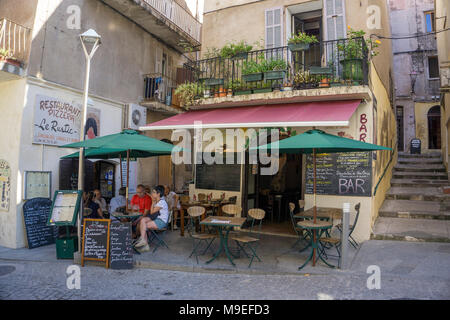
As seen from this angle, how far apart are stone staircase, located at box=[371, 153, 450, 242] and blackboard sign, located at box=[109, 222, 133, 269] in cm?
547

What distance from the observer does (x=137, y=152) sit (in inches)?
332

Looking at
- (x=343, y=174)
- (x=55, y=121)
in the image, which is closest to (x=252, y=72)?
(x=343, y=174)

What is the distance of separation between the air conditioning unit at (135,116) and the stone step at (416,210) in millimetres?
8269

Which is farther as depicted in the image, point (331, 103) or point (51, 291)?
point (331, 103)

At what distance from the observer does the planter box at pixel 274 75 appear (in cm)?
851

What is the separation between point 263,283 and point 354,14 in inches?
292

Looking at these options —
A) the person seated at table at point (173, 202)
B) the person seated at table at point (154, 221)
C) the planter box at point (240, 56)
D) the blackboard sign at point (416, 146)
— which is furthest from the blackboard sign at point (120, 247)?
the blackboard sign at point (416, 146)

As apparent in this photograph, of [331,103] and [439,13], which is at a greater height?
[439,13]

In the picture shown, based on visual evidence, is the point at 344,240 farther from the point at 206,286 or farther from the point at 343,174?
the point at 206,286

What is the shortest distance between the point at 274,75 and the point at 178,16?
6.78 metres

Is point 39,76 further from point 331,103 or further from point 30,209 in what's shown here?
point 331,103

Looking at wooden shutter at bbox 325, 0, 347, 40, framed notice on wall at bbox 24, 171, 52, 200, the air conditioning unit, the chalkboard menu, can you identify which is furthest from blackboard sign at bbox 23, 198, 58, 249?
wooden shutter at bbox 325, 0, 347, 40

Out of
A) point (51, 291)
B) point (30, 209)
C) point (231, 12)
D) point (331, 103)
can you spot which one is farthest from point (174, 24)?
point (51, 291)

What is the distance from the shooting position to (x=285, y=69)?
29.7 ft
